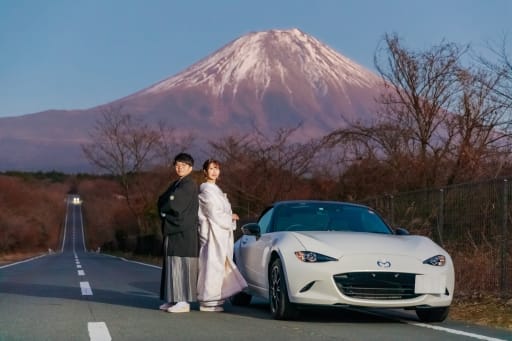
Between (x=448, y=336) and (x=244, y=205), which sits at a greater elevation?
(x=244, y=205)

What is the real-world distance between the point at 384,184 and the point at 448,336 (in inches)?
577

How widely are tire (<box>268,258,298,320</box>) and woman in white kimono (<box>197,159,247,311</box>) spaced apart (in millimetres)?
765

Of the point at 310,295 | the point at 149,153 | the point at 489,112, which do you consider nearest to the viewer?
the point at 310,295

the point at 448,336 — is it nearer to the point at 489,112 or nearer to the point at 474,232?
the point at 474,232

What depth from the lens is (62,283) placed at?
15.0 metres

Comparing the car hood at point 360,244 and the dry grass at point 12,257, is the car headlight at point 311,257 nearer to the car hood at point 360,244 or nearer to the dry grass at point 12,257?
the car hood at point 360,244

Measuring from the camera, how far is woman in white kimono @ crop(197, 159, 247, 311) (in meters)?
9.74

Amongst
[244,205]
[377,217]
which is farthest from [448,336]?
[244,205]

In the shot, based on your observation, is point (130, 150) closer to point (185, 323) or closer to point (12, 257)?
point (12, 257)

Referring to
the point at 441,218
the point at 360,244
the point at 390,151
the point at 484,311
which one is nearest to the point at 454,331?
the point at 360,244

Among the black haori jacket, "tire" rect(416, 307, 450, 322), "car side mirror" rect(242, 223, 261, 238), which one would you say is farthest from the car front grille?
the black haori jacket

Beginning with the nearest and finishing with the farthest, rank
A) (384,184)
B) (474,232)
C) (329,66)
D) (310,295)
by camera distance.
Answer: (310,295) < (474,232) < (384,184) < (329,66)

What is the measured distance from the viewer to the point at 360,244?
873 centimetres

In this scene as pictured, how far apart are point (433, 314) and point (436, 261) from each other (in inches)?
25.7
